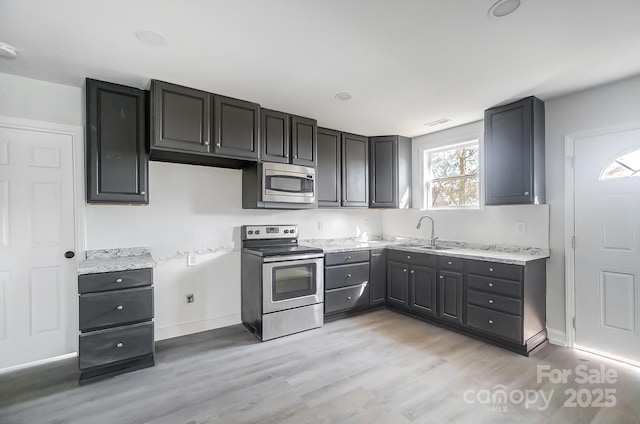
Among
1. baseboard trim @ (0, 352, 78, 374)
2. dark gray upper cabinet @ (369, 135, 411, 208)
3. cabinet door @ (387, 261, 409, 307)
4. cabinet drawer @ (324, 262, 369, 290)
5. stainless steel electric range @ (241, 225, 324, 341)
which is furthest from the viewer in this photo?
dark gray upper cabinet @ (369, 135, 411, 208)

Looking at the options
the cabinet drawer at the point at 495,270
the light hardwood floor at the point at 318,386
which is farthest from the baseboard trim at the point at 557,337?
the cabinet drawer at the point at 495,270

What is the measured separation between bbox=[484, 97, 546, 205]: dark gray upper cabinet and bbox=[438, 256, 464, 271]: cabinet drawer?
29.2 inches

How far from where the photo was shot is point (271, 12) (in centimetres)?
181

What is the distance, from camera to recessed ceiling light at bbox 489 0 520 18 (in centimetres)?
170

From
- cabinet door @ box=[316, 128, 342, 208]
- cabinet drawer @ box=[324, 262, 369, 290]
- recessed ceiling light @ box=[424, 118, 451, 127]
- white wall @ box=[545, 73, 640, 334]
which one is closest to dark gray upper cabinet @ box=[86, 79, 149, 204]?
cabinet door @ box=[316, 128, 342, 208]

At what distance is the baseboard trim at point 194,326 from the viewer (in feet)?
10.5

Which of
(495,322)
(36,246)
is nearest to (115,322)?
(36,246)

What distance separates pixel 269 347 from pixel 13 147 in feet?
9.58

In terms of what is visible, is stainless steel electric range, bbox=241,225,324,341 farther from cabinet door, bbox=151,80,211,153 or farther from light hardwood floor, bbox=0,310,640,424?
cabinet door, bbox=151,80,211,153

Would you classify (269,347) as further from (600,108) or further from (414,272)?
(600,108)

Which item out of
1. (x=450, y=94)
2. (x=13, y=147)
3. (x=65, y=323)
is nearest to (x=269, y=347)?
(x=65, y=323)

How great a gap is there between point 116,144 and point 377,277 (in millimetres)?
3363

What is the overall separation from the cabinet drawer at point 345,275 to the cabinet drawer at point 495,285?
128cm

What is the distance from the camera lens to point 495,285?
304 cm
